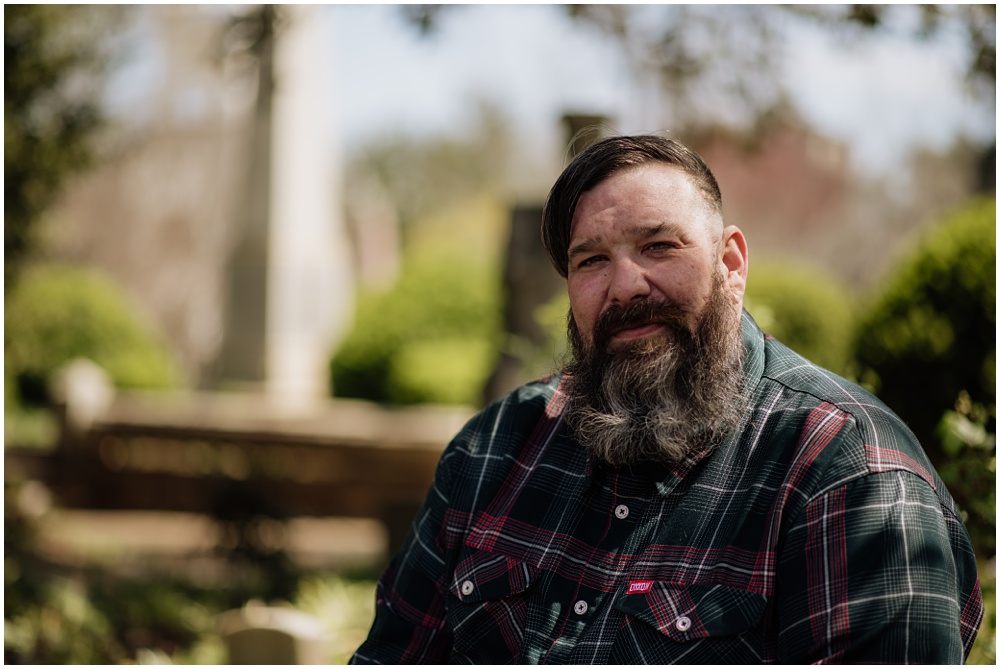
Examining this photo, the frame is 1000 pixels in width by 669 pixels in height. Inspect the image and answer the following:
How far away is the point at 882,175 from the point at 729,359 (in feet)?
54.0

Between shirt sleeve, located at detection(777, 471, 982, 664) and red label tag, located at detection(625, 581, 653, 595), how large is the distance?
24cm

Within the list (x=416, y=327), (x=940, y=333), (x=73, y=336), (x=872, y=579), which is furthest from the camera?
(x=73, y=336)

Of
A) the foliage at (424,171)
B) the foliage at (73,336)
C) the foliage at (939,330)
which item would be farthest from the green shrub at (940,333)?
the foliage at (424,171)

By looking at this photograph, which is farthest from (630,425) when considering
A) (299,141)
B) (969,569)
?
(299,141)

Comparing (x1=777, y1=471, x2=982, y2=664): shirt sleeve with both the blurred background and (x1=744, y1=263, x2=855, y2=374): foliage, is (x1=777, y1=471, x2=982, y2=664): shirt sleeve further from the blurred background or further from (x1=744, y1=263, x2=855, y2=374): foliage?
(x1=744, y1=263, x2=855, y2=374): foliage

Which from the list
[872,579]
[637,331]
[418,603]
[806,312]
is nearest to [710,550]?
[872,579]

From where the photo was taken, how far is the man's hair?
2062mm

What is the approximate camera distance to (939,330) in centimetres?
429

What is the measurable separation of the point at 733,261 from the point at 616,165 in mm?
339

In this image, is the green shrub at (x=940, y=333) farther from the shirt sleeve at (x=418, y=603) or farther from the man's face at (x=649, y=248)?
the shirt sleeve at (x=418, y=603)

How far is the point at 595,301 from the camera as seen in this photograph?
6.84 feet

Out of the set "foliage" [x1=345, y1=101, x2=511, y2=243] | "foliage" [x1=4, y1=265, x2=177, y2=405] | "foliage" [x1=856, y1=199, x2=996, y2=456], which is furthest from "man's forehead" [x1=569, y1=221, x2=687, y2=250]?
"foliage" [x1=345, y1=101, x2=511, y2=243]

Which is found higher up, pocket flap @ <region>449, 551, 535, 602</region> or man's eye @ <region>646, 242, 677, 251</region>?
man's eye @ <region>646, 242, 677, 251</region>

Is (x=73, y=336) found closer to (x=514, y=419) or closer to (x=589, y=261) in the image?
(x=514, y=419)
